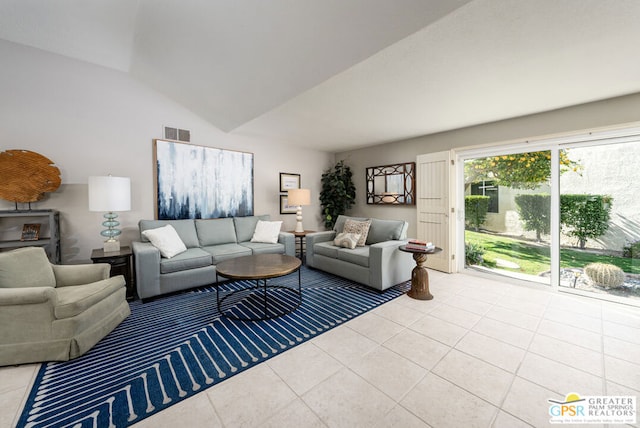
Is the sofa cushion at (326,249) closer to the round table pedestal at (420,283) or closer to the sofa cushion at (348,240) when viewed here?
the sofa cushion at (348,240)

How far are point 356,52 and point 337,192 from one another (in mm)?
3508

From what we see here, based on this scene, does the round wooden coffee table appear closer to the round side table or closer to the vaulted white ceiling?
the round side table

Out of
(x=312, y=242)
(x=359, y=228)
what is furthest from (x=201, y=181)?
(x=359, y=228)

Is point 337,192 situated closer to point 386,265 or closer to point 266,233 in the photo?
point 266,233

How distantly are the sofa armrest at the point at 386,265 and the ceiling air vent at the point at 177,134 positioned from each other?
3.29 meters

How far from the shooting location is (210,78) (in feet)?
9.90

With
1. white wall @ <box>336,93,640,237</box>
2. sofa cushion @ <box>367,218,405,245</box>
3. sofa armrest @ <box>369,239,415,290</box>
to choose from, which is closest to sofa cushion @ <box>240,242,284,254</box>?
sofa cushion @ <box>367,218,405,245</box>

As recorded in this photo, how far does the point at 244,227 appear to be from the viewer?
14.1 feet

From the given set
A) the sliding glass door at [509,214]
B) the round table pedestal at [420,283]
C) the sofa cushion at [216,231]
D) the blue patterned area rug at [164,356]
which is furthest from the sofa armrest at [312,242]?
the sliding glass door at [509,214]

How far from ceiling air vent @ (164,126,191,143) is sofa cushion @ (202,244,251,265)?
68.9 inches

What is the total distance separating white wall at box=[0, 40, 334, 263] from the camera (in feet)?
9.45

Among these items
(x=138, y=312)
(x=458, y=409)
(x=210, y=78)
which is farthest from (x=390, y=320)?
(x=210, y=78)

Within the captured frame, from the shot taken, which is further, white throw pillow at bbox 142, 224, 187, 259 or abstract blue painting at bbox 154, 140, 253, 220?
abstract blue painting at bbox 154, 140, 253, 220

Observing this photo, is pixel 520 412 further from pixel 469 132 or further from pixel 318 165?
pixel 318 165
